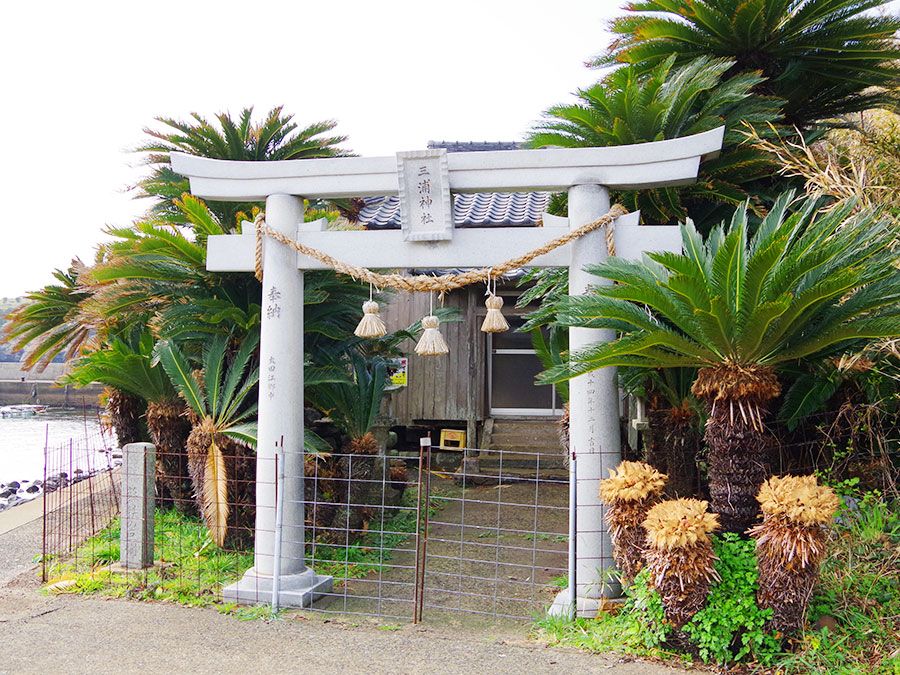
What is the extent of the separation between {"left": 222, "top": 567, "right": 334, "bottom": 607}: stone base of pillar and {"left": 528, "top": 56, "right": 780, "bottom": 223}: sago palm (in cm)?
462

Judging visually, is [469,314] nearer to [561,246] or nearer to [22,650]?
[561,246]

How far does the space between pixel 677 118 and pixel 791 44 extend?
1.75 meters

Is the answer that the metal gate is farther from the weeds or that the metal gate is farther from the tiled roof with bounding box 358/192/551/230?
the tiled roof with bounding box 358/192/551/230

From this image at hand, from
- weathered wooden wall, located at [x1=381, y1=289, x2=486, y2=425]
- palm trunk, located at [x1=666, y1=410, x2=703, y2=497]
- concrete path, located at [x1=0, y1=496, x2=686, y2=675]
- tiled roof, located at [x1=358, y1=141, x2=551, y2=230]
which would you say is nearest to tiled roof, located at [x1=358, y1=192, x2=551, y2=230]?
tiled roof, located at [x1=358, y1=141, x2=551, y2=230]

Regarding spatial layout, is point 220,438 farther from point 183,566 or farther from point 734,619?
point 734,619

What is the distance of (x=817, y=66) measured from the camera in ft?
25.1

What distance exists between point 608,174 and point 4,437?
18.6 metres

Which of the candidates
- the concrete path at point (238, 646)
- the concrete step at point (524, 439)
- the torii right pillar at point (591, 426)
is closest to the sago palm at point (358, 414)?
the concrete path at point (238, 646)

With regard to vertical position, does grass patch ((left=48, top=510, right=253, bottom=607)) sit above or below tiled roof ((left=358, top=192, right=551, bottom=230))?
below

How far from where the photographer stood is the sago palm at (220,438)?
707cm

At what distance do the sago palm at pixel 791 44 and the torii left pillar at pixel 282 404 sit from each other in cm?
423

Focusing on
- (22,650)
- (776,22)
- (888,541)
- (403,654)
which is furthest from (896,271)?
(22,650)

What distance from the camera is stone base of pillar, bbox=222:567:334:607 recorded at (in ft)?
19.5

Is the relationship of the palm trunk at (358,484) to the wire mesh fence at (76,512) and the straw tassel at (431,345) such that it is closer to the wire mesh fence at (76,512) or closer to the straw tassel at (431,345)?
the straw tassel at (431,345)
